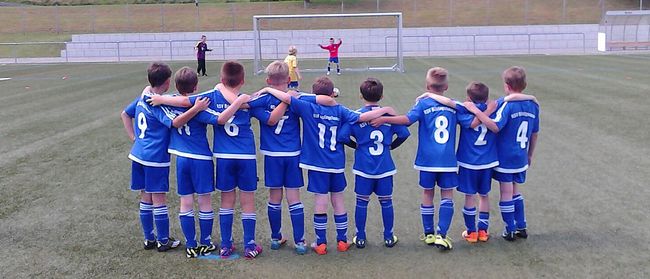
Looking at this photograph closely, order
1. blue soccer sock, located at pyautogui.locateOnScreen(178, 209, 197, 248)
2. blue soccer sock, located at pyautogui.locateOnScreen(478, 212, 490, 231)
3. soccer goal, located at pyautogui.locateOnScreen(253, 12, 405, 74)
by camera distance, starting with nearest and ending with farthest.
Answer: blue soccer sock, located at pyautogui.locateOnScreen(178, 209, 197, 248) < blue soccer sock, located at pyautogui.locateOnScreen(478, 212, 490, 231) < soccer goal, located at pyautogui.locateOnScreen(253, 12, 405, 74)

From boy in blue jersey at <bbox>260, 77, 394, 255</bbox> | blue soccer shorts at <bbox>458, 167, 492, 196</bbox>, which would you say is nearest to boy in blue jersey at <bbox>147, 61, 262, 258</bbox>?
boy in blue jersey at <bbox>260, 77, 394, 255</bbox>

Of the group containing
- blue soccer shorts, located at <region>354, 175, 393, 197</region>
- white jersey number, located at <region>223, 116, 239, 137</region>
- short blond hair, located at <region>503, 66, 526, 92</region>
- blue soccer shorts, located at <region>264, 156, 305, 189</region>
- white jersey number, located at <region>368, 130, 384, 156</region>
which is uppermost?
Answer: short blond hair, located at <region>503, 66, 526, 92</region>

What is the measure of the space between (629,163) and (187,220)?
19.3 ft

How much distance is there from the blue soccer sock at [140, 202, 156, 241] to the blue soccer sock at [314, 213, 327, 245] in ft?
4.59

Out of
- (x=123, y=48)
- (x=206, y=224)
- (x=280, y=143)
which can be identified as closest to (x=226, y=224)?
(x=206, y=224)

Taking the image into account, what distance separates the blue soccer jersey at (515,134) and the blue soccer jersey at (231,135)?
208 centimetres

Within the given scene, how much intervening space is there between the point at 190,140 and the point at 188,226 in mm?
709

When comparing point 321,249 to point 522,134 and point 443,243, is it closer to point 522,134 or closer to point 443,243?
point 443,243

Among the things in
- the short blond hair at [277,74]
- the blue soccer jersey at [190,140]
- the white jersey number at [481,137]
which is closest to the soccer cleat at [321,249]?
the blue soccer jersey at [190,140]

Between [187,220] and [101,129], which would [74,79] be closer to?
[101,129]

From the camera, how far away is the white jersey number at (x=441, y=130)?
15.1 ft

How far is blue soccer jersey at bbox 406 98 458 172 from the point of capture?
4.62 m

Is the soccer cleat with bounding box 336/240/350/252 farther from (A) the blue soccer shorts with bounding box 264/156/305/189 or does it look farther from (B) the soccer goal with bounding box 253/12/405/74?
(B) the soccer goal with bounding box 253/12/405/74

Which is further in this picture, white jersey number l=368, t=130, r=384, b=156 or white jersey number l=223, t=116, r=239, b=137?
white jersey number l=368, t=130, r=384, b=156
